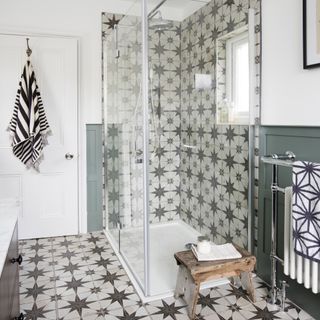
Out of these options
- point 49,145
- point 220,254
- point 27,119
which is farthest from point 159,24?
point 220,254

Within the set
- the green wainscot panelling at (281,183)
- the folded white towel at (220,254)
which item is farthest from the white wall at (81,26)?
the green wainscot panelling at (281,183)

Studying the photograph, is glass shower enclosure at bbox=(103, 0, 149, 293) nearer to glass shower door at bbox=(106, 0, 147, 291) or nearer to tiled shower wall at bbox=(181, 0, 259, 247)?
glass shower door at bbox=(106, 0, 147, 291)

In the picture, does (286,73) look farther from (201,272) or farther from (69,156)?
(69,156)

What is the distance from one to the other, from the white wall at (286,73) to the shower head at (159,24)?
762 mm

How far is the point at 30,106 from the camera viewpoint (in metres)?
3.15

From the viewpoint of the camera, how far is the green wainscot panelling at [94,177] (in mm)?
3508

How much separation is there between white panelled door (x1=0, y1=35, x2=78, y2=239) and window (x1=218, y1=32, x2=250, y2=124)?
1.49m

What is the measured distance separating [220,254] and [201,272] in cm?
22

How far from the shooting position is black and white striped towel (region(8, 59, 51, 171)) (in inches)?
124

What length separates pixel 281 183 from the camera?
2201 mm

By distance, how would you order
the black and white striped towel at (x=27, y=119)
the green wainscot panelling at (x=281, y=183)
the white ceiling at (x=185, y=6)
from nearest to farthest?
the green wainscot panelling at (x=281, y=183)
the white ceiling at (x=185, y=6)
the black and white striped towel at (x=27, y=119)

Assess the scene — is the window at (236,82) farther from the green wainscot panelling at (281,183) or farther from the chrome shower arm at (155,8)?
the chrome shower arm at (155,8)

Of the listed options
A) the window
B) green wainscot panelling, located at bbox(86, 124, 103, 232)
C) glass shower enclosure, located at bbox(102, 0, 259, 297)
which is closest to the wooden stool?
glass shower enclosure, located at bbox(102, 0, 259, 297)

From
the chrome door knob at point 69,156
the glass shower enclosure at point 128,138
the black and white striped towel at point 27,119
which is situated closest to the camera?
the glass shower enclosure at point 128,138
